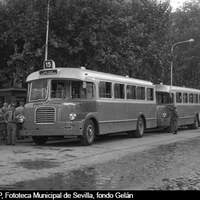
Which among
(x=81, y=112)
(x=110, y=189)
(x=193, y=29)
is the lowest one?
(x=110, y=189)

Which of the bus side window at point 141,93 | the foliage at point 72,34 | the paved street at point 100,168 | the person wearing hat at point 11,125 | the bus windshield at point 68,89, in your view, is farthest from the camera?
the foliage at point 72,34

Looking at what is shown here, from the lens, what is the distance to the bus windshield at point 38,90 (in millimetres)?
15312

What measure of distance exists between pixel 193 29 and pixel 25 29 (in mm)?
24636

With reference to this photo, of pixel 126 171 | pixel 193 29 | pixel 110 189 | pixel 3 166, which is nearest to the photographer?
pixel 110 189

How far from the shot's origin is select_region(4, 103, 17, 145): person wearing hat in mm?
15516

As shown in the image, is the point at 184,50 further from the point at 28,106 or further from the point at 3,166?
the point at 3,166

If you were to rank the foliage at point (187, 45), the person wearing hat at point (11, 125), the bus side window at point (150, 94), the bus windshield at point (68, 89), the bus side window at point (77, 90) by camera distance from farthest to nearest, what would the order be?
1. the foliage at point (187, 45)
2. the bus side window at point (150, 94)
3. the person wearing hat at point (11, 125)
4. the bus side window at point (77, 90)
5. the bus windshield at point (68, 89)

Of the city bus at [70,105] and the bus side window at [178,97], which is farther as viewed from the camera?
the bus side window at [178,97]

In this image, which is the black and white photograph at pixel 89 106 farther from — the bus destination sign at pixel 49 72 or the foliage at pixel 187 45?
the foliage at pixel 187 45

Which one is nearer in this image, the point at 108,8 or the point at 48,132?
the point at 48,132

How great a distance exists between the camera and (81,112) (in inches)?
591

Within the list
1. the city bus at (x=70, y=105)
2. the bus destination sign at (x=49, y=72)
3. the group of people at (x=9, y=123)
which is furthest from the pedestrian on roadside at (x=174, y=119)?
the group of people at (x=9, y=123)

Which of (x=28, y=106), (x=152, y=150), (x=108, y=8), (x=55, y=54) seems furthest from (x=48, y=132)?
(x=108, y=8)

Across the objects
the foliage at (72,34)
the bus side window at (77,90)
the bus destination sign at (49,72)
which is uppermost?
the foliage at (72,34)
